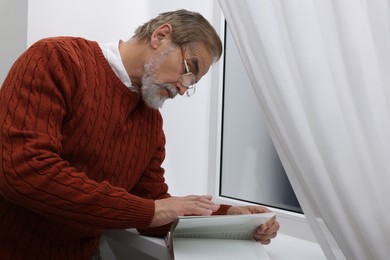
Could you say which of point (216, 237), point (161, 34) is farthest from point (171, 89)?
point (216, 237)

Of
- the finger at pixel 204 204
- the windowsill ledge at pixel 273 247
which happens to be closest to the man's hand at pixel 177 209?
the finger at pixel 204 204

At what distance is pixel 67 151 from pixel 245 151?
891mm

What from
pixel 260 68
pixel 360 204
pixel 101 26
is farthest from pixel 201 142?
pixel 360 204

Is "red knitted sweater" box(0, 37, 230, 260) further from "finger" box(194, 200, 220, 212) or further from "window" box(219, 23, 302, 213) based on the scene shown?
"window" box(219, 23, 302, 213)

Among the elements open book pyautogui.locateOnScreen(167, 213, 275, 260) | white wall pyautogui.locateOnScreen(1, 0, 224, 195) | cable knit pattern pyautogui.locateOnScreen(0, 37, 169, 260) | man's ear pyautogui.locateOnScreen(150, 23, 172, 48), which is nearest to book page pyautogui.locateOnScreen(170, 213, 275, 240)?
open book pyautogui.locateOnScreen(167, 213, 275, 260)

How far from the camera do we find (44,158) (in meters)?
0.92

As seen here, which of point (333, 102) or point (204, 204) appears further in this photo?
point (204, 204)

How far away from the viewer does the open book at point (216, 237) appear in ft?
3.42

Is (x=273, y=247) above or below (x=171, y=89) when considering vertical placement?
below

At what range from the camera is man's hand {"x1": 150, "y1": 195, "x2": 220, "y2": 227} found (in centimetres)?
107

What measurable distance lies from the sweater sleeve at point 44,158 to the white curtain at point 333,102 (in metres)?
0.43

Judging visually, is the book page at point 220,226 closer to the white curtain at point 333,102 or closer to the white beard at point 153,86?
the white curtain at point 333,102

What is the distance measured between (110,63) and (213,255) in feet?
1.95

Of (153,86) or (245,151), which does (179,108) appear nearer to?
(245,151)
